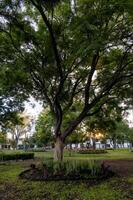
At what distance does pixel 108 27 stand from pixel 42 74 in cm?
587

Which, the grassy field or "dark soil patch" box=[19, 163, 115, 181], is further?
"dark soil patch" box=[19, 163, 115, 181]

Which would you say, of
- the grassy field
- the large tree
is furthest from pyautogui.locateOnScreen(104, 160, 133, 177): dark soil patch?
the large tree

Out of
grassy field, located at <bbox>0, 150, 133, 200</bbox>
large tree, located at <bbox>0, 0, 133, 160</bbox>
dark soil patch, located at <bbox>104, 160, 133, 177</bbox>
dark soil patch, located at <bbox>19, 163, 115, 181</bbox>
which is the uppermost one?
large tree, located at <bbox>0, 0, 133, 160</bbox>

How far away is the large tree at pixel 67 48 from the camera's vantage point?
12.9m

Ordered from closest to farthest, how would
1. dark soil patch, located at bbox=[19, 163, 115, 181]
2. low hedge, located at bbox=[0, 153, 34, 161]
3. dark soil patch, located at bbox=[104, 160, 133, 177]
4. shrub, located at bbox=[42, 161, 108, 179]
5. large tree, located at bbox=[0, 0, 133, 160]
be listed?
large tree, located at bbox=[0, 0, 133, 160]
dark soil patch, located at bbox=[19, 163, 115, 181]
shrub, located at bbox=[42, 161, 108, 179]
dark soil patch, located at bbox=[104, 160, 133, 177]
low hedge, located at bbox=[0, 153, 34, 161]

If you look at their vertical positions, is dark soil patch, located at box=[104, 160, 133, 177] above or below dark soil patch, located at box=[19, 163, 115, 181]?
below

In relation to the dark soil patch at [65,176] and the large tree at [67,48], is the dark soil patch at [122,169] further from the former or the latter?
the large tree at [67,48]

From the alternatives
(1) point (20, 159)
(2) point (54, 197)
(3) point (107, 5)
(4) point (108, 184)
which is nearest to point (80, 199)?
(2) point (54, 197)

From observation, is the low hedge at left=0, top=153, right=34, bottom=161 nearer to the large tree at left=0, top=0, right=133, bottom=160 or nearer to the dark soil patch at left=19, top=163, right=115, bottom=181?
the large tree at left=0, top=0, right=133, bottom=160

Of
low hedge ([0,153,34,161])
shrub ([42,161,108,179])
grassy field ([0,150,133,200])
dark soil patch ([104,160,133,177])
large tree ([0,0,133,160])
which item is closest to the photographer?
grassy field ([0,150,133,200])

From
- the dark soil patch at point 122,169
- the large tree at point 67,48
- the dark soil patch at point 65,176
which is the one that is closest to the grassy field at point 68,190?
the dark soil patch at point 65,176

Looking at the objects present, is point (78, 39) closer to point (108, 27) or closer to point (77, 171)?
point (108, 27)

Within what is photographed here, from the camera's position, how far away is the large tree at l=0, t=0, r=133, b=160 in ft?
42.2

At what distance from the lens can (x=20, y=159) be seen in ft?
103
